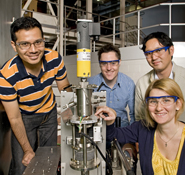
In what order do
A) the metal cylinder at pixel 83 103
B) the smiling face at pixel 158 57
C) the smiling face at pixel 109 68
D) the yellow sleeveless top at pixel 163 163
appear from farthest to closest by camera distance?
the smiling face at pixel 109 68 → the smiling face at pixel 158 57 → the yellow sleeveless top at pixel 163 163 → the metal cylinder at pixel 83 103

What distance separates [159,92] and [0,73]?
917mm

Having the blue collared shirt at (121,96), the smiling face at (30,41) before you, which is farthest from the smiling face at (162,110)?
the smiling face at (30,41)

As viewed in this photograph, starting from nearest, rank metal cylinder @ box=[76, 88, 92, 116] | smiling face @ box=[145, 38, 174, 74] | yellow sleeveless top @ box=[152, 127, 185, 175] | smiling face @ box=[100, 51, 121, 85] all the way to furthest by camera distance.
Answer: metal cylinder @ box=[76, 88, 92, 116] < yellow sleeveless top @ box=[152, 127, 185, 175] < smiling face @ box=[145, 38, 174, 74] < smiling face @ box=[100, 51, 121, 85]

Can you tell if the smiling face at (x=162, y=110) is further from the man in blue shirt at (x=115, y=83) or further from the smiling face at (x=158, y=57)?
the man in blue shirt at (x=115, y=83)

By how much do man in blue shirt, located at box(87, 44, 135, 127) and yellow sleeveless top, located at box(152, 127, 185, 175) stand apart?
1.77ft

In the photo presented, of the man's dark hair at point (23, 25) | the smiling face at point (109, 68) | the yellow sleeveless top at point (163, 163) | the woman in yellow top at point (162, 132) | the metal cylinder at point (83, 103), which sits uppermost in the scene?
the man's dark hair at point (23, 25)

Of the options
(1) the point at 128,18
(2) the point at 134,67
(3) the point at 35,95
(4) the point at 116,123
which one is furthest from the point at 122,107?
(1) the point at 128,18

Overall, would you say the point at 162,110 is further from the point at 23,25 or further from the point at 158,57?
the point at 23,25

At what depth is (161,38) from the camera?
4.67 feet

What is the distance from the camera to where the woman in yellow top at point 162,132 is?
1080 millimetres

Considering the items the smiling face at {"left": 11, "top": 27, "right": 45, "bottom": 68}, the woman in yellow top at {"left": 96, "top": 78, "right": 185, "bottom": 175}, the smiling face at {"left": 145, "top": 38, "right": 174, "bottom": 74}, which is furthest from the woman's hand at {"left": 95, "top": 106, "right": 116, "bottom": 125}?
the smiling face at {"left": 145, "top": 38, "right": 174, "bottom": 74}

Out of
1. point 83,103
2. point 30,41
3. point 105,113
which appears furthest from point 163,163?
point 30,41

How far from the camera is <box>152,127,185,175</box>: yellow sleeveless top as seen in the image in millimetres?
1069

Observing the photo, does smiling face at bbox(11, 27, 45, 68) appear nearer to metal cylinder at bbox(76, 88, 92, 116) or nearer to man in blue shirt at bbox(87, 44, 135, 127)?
metal cylinder at bbox(76, 88, 92, 116)
